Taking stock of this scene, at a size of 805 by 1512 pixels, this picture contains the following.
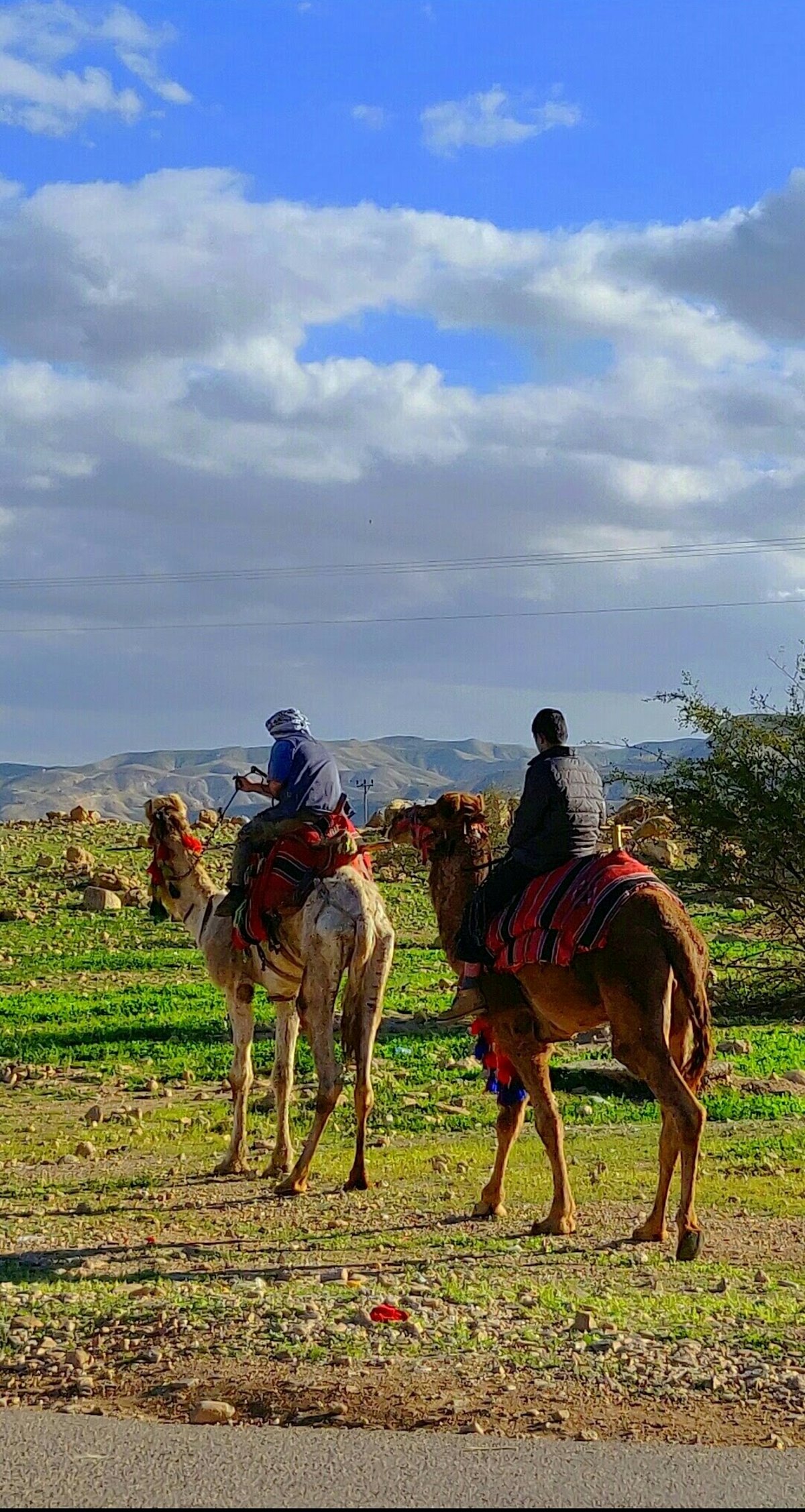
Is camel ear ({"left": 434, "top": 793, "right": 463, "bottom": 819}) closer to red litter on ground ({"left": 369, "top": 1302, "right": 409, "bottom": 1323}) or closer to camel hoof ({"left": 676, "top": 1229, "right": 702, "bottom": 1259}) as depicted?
camel hoof ({"left": 676, "top": 1229, "right": 702, "bottom": 1259})

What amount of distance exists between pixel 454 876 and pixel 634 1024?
2268 millimetres

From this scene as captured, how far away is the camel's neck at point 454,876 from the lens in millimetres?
11805

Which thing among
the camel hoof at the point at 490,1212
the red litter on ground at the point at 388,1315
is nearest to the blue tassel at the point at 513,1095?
the camel hoof at the point at 490,1212

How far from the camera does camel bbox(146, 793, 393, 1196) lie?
39.3 ft

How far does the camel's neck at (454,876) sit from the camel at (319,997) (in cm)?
60

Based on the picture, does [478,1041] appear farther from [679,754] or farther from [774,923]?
[679,754]

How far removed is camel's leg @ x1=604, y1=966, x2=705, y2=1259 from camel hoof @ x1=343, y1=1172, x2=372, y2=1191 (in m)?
2.47

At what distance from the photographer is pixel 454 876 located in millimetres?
11898

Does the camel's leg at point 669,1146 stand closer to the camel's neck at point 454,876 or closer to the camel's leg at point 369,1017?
the camel's neck at point 454,876

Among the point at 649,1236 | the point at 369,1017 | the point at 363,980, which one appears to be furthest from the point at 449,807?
the point at 649,1236

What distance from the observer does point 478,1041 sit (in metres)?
11.7

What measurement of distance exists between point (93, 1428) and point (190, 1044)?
548 inches

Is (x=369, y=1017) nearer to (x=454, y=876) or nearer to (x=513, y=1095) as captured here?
(x=454, y=876)

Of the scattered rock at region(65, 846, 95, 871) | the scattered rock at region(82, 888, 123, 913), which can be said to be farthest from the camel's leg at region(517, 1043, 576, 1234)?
the scattered rock at region(65, 846, 95, 871)
